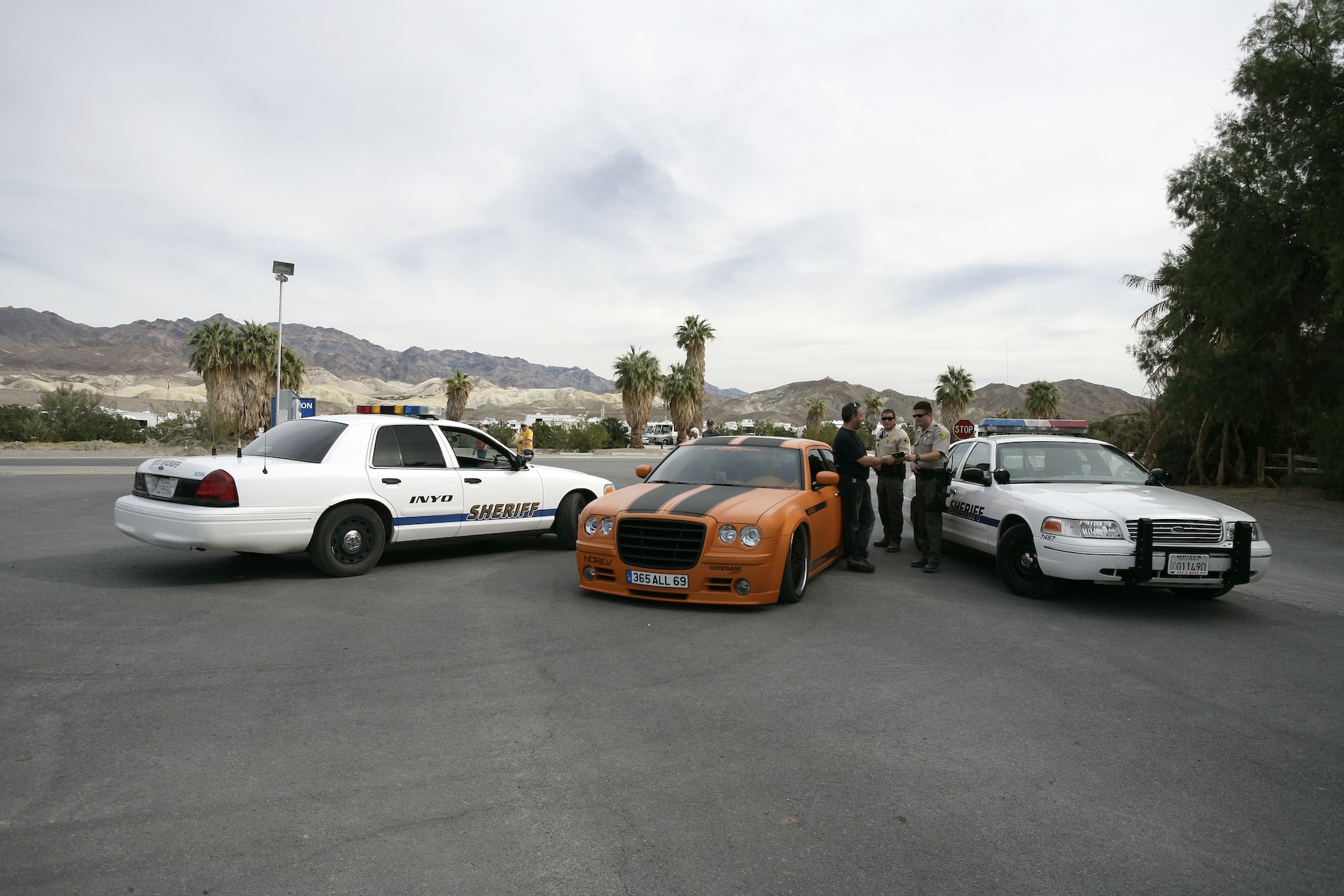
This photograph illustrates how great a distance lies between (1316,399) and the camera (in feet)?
68.8

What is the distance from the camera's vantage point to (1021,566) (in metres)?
8.17

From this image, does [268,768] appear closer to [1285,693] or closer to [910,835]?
[910,835]

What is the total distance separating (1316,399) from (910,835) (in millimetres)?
23354

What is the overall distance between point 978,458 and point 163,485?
8.35 metres

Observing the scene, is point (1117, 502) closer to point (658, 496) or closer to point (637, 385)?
point (658, 496)

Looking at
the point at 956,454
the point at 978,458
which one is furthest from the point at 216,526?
the point at 956,454

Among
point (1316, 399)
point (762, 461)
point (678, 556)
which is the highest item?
point (1316, 399)

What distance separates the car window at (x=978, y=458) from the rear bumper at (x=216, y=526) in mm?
6974

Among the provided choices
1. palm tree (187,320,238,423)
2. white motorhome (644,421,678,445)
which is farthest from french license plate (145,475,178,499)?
white motorhome (644,421,678,445)

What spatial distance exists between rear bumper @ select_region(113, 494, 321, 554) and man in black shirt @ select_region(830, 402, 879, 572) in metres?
5.41

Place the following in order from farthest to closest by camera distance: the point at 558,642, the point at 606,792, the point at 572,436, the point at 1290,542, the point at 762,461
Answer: the point at 572,436 → the point at 1290,542 → the point at 762,461 → the point at 558,642 → the point at 606,792

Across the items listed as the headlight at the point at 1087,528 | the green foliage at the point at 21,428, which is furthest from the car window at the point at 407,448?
the green foliage at the point at 21,428

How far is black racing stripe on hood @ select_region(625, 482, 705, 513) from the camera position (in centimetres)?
731

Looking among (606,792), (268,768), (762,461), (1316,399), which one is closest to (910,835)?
(606,792)
